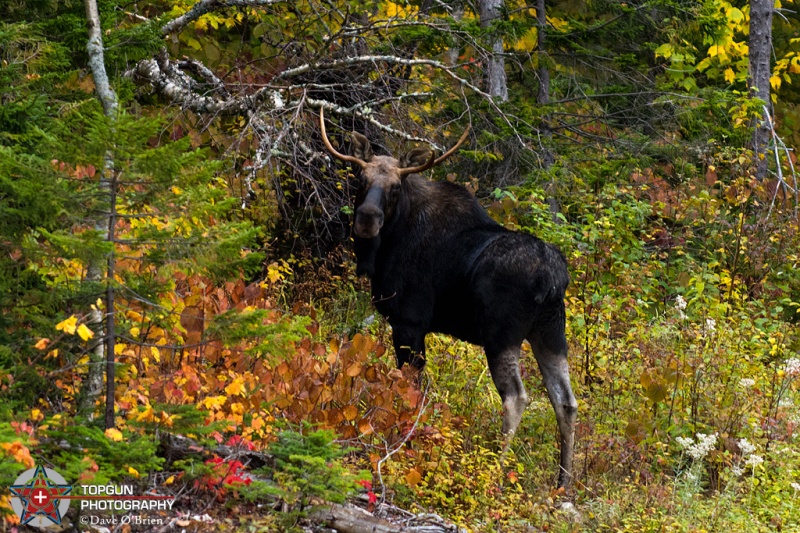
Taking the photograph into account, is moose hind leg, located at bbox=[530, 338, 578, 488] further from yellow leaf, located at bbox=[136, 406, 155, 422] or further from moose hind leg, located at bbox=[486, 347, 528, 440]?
yellow leaf, located at bbox=[136, 406, 155, 422]

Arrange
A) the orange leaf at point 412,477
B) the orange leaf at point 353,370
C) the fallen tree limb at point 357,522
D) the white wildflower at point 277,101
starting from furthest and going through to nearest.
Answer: the white wildflower at point 277,101 < the orange leaf at point 353,370 < the orange leaf at point 412,477 < the fallen tree limb at point 357,522

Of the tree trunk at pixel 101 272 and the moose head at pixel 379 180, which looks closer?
the tree trunk at pixel 101 272

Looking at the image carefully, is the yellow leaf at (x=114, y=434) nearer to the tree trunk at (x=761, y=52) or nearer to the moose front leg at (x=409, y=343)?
the moose front leg at (x=409, y=343)

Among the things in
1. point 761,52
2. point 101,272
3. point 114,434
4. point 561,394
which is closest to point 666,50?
point 761,52

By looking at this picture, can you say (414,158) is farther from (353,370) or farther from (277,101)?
(353,370)

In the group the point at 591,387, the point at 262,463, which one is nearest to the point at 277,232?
the point at 591,387

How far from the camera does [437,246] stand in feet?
28.4

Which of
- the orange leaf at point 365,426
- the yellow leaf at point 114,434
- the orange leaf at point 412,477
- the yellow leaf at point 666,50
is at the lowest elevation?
the orange leaf at point 412,477

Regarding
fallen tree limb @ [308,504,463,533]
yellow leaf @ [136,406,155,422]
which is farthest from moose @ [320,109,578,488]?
yellow leaf @ [136,406,155,422]

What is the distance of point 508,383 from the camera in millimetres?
7859

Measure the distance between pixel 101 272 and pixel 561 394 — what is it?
3859 mm

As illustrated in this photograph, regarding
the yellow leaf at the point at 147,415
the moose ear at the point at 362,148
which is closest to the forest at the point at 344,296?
the yellow leaf at the point at 147,415

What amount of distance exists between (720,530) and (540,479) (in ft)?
4.68

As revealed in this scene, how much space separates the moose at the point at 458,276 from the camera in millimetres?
7848
